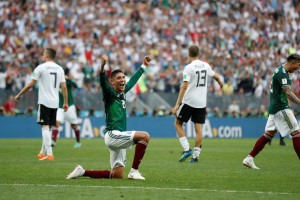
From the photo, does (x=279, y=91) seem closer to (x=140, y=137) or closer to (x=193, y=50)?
(x=193, y=50)

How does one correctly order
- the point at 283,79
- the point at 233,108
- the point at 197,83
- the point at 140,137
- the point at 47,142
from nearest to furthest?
the point at 140,137 < the point at 283,79 < the point at 197,83 < the point at 47,142 < the point at 233,108

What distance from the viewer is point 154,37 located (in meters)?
39.5

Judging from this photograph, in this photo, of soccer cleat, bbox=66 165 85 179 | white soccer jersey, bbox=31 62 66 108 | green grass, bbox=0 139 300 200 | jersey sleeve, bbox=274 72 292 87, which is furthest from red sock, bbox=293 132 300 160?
white soccer jersey, bbox=31 62 66 108

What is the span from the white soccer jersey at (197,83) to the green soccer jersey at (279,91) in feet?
10.1

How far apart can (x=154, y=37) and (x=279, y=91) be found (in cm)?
2388

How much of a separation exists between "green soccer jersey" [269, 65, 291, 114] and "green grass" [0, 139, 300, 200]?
4.17 feet

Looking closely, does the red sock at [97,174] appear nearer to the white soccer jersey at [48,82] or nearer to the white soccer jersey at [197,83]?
the white soccer jersey at [197,83]

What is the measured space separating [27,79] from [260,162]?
17.1 m

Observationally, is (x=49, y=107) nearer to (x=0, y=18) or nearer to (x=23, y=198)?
(x=23, y=198)

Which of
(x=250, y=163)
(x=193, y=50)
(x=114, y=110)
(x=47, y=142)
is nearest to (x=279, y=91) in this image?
(x=250, y=163)

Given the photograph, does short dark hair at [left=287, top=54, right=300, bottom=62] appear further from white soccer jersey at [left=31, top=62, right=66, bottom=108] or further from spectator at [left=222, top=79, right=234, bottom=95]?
spectator at [left=222, top=79, right=234, bottom=95]

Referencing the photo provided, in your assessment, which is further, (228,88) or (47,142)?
(228,88)

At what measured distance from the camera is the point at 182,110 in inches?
757

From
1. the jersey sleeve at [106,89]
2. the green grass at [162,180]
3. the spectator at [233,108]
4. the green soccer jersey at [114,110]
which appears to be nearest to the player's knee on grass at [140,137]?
the green soccer jersey at [114,110]
